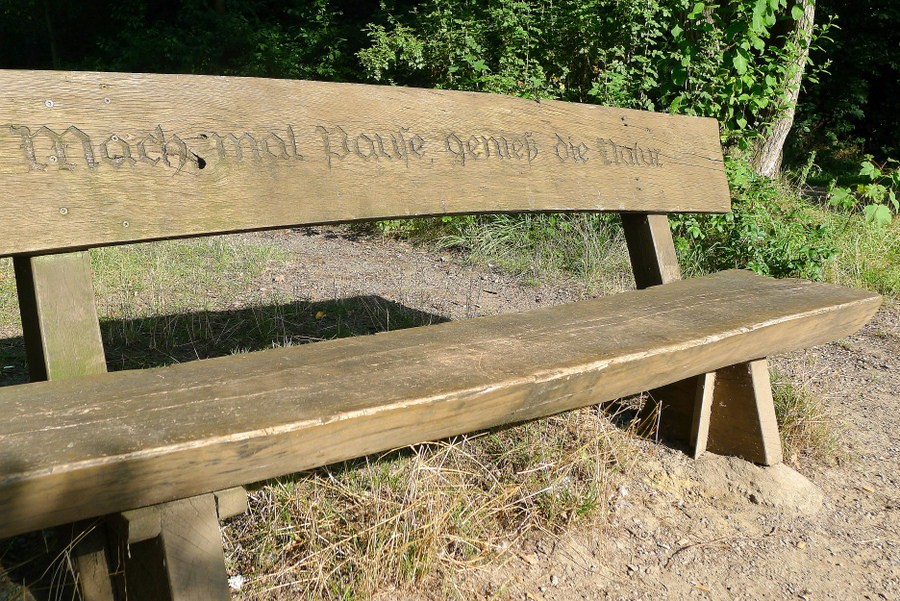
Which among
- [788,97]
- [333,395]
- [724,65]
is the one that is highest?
[724,65]

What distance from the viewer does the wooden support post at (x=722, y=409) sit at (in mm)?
2732

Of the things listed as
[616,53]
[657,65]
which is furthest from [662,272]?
[616,53]

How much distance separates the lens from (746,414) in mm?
2768

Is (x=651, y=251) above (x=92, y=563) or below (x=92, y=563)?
above

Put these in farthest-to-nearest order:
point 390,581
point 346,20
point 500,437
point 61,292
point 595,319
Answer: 1. point 346,20
2. point 500,437
3. point 595,319
4. point 390,581
5. point 61,292

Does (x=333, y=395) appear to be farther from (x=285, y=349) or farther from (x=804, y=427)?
(x=804, y=427)

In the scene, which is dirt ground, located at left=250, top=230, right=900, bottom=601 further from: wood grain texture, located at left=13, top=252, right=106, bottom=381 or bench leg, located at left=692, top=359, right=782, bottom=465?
wood grain texture, located at left=13, top=252, right=106, bottom=381

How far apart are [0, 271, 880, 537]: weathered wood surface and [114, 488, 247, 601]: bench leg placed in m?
0.16

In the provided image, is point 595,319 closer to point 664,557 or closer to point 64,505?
point 664,557

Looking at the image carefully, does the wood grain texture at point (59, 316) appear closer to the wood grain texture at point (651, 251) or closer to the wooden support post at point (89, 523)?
the wooden support post at point (89, 523)

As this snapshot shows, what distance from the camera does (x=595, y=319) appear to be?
2.31 m

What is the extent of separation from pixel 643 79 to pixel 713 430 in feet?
11.2

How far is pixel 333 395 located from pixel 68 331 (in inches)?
26.8

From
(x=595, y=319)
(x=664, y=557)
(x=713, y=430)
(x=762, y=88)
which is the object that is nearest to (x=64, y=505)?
(x=595, y=319)
